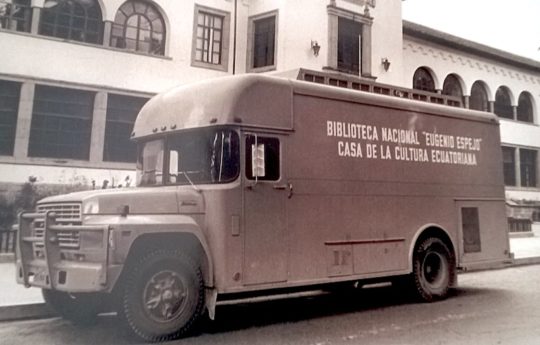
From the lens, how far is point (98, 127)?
1605 centimetres

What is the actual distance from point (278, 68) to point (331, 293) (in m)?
11.0

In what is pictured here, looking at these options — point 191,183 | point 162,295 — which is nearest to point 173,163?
point 191,183

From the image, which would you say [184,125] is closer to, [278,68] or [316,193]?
[316,193]

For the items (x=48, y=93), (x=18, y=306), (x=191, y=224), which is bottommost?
(x=18, y=306)

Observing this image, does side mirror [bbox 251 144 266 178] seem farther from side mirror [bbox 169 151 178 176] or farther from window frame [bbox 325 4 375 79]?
window frame [bbox 325 4 375 79]

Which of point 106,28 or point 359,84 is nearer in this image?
point 359,84

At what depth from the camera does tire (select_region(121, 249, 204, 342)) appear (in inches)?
205

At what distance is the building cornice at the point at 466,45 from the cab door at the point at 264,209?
19556mm

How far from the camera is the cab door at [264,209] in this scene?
19.4ft

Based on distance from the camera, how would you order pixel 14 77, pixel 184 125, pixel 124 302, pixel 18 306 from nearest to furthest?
pixel 124 302 < pixel 184 125 < pixel 18 306 < pixel 14 77

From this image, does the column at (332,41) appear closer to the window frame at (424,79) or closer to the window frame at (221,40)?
the window frame at (221,40)

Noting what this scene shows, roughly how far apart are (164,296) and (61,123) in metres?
12.1

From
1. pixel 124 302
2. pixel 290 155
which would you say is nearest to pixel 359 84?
Answer: pixel 290 155

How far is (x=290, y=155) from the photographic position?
20.9 ft
